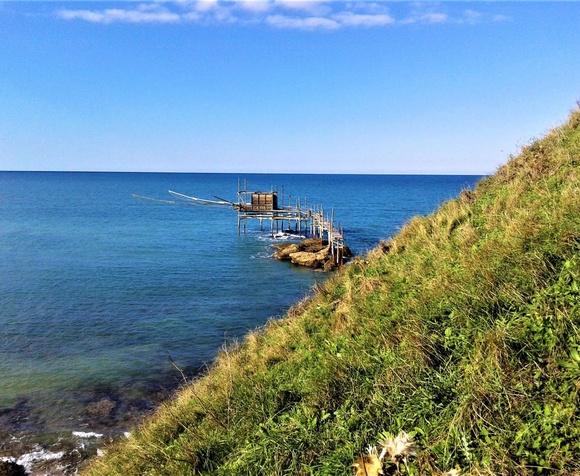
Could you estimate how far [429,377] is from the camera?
4777 millimetres

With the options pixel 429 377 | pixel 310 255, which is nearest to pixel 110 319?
pixel 310 255

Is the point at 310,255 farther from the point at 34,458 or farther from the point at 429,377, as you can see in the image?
the point at 429,377

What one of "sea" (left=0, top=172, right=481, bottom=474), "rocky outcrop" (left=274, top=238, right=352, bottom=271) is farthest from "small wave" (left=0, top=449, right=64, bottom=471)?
"rocky outcrop" (left=274, top=238, right=352, bottom=271)

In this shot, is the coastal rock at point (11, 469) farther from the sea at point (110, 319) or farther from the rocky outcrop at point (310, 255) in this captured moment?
the rocky outcrop at point (310, 255)

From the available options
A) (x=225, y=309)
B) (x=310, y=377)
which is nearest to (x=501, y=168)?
(x=310, y=377)

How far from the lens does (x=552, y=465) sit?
3.34 m

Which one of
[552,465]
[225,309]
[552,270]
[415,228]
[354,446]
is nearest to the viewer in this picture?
[552,465]

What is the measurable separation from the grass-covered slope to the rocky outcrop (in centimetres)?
2234

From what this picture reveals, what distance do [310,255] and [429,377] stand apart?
2697cm

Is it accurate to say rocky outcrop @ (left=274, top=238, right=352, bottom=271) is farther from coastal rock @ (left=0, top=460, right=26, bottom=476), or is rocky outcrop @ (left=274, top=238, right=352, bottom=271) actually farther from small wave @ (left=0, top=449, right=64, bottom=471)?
coastal rock @ (left=0, top=460, right=26, bottom=476)

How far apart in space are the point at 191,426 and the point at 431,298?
3998 mm

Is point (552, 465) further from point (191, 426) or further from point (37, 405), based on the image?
point (37, 405)

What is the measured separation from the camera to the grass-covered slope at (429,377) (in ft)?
12.5

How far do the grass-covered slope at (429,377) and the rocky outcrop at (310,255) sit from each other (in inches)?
880
